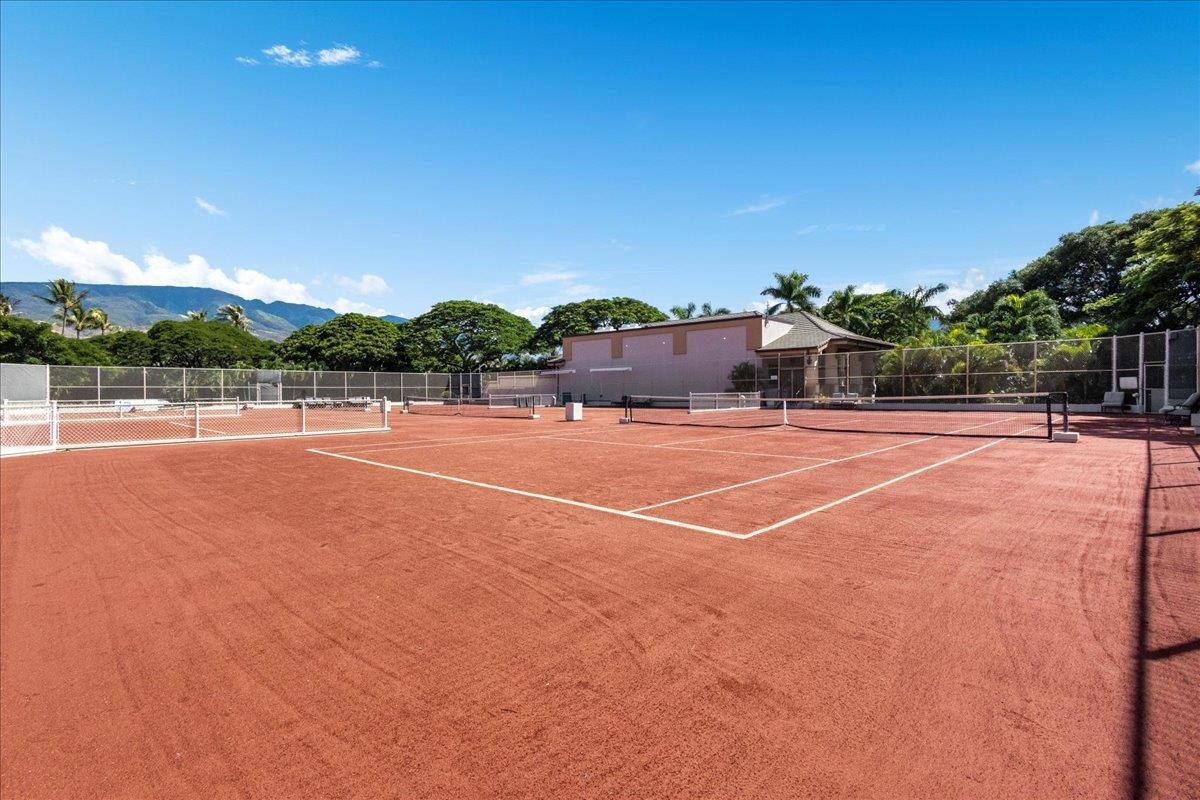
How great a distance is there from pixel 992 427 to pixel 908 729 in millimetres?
19833

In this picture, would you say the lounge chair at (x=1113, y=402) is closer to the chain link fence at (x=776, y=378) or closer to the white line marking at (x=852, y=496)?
the chain link fence at (x=776, y=378)

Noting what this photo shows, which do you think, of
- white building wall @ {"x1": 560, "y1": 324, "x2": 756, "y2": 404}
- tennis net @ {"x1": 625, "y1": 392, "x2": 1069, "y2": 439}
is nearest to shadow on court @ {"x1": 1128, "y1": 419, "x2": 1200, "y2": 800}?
tennis net @ {"x1": 625, "y1": 392, "x2": 1069, "y2": 439}

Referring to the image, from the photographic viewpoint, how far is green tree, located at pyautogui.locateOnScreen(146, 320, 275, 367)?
57250 millimetres

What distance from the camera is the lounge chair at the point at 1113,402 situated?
23.6 metres

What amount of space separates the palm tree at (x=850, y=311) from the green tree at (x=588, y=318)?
25.4m

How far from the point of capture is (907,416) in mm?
26469

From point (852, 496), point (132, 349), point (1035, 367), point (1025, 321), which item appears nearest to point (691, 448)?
point (852, 496)

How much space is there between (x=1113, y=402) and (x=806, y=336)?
58.9 ft

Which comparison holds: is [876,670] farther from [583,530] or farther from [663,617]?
[583,530]

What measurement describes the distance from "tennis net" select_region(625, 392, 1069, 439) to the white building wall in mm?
2219

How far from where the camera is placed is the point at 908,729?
2.62 metres

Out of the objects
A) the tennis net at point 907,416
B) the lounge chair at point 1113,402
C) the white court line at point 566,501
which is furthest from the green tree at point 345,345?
the lounge chair at point 1113,402

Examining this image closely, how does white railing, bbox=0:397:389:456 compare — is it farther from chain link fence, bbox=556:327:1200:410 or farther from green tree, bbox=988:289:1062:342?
green tree, bbox=988:289:1062:342

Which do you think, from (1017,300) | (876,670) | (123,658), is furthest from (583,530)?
(1017,300)
